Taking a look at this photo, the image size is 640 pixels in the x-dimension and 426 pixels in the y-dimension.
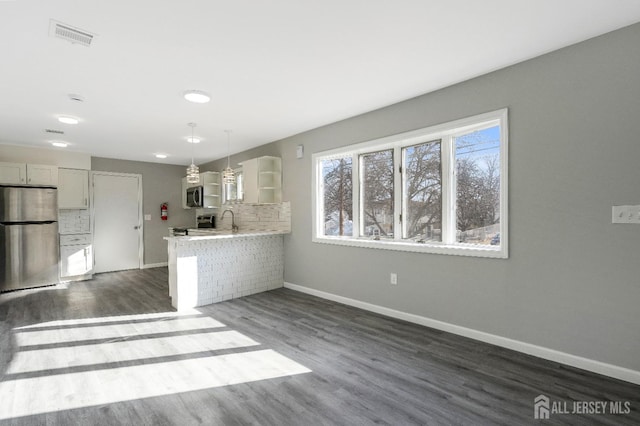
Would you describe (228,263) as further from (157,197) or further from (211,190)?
(157,197)

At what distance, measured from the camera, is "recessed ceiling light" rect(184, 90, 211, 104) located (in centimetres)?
326

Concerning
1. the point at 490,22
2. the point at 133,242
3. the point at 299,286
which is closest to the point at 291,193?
the point at 299,286

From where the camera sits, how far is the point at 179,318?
3834 millimetres

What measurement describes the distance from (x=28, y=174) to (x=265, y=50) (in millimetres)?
5637

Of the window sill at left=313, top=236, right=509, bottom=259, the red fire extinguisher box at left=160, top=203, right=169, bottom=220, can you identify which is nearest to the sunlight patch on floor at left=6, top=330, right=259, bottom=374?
the window sill at left=313, top=236, right=509, bottom=259

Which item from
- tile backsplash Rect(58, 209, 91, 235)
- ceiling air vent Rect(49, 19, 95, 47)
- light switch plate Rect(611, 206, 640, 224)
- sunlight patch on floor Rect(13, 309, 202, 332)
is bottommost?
sunlight patch on floor Rect(13, 309, 202, 332)

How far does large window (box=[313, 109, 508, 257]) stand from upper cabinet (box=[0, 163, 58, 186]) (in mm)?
4976

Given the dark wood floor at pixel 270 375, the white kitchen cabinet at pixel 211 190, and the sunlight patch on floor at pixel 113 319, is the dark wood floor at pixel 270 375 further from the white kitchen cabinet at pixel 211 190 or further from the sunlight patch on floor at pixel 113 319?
the white kitchen cabinet at pixel 211 190

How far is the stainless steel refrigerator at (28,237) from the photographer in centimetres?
520

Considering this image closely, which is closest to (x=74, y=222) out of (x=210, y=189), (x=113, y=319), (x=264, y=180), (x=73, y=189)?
(x=73, y=189)

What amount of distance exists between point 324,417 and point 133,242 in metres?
6.85

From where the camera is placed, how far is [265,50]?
248 cm

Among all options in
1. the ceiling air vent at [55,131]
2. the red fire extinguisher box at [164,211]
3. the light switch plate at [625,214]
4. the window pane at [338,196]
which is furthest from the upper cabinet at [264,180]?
the light switch plate at [625,214]

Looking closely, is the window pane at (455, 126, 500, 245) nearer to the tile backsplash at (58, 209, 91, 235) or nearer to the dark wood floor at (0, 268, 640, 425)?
the dark wood floor at (0, 268, 640, 425)
